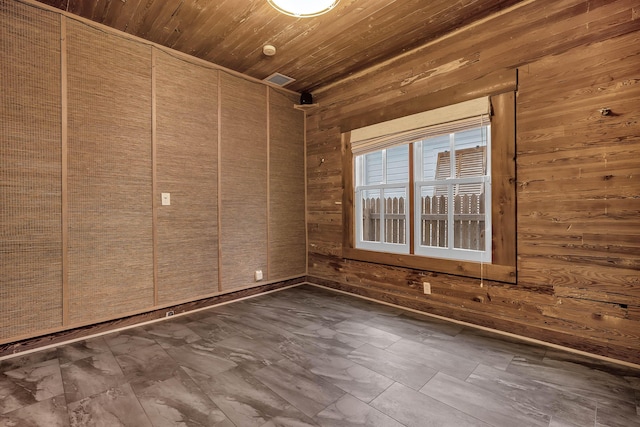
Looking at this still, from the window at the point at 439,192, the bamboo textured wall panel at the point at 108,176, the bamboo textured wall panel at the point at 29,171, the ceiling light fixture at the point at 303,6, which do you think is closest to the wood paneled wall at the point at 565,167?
the window at the point at 439,192

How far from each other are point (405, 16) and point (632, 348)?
3026 mm

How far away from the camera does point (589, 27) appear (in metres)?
2.13

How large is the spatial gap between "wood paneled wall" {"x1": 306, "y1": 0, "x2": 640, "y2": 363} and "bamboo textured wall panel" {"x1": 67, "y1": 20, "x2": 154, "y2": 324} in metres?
2.87

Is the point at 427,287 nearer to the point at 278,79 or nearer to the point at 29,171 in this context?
the point at 278,79

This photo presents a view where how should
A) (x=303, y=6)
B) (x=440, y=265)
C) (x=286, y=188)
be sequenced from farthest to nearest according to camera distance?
(x=286, y=188) < (x=440, y=265) < (x=303, y=6)

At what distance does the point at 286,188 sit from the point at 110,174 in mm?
2021

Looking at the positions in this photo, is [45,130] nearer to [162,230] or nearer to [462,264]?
[162,230]

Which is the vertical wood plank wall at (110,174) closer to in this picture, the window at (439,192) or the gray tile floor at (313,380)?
the gray tile floor at (313,380)

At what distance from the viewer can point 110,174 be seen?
266 centimetres

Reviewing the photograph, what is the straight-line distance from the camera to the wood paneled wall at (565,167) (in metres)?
2.02

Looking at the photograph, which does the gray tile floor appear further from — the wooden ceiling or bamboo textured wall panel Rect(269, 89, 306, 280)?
the wooden ceiling

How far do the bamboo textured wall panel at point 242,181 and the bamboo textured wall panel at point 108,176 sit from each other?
79 cm

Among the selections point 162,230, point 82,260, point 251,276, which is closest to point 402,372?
point 251,276

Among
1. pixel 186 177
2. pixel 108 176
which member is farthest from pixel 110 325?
pixel 186 177
